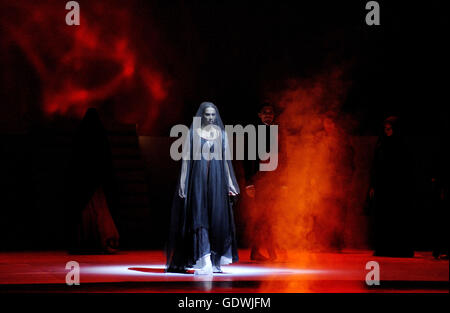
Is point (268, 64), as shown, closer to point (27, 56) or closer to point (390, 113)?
point (390, 113)

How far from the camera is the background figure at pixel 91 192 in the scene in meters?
11.3

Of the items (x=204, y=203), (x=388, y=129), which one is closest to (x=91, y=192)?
(x=204, y=203)

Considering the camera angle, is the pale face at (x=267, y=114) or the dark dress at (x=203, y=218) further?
the pale face at (x=267, y=114)

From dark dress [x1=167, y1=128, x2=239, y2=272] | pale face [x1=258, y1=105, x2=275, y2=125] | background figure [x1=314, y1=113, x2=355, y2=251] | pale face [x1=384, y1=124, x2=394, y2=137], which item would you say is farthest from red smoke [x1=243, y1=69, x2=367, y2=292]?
dark dress [x1=167, y1=128, x2=239, y2=272]

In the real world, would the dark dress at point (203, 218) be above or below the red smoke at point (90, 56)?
below

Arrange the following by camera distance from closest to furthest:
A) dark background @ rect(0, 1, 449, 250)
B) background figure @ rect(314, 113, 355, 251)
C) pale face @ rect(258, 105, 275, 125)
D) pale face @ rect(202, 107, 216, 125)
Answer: pale face @ rect(202, 107, 216, 125), pale face @ rect(258, 105, 275, 125), background figure @ rect(314, 113, 355, 251), dark background @ rect(0, 1, 449, 250)

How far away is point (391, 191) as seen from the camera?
1157 centimetres

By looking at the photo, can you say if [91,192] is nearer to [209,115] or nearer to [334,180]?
[334,180]

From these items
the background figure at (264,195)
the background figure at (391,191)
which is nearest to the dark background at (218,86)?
the background figure at (391,191)

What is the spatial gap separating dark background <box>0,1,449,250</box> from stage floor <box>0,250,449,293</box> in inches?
102

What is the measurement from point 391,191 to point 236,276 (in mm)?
4458

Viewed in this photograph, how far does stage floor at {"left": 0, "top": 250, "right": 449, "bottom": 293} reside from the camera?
712cm

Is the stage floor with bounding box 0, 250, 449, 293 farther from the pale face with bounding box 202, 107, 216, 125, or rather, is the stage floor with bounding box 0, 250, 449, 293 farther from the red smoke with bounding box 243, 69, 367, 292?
the pale face with bounding box 202, 107, 216, 125

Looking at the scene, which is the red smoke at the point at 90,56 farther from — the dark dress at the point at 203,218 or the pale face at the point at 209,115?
the pale face at the point at 209,115
